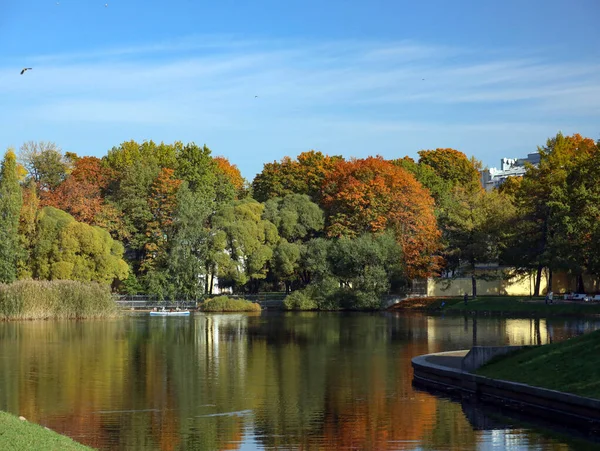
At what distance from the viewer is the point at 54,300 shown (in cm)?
6316

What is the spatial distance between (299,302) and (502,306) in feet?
61.1

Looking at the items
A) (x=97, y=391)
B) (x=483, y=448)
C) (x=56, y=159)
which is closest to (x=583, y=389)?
(x=483, y=448)

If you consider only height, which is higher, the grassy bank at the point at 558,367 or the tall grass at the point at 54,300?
the tall grass at the point at 54,300

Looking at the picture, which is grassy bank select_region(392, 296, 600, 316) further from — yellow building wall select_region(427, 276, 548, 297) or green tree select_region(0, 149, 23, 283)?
green tree select_region(0, 149, 23, 283)

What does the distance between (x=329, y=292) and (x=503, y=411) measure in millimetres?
53789

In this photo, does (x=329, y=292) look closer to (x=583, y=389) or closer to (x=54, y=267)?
(x=54, y=267)

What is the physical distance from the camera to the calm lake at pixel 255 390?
846 inches

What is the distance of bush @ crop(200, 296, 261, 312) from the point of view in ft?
260

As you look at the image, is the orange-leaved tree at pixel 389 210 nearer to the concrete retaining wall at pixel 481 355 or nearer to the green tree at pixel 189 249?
the green tree at pixel 189 249

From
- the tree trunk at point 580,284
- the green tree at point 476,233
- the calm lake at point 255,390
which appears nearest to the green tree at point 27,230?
the calm lake at point 255,390

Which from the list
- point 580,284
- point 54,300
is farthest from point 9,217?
point 580,284

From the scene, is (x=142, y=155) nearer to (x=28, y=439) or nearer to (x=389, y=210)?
(x=389, y=210)

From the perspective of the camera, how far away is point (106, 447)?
2045cm

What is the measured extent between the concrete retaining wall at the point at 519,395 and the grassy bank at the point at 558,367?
1.03 ft
